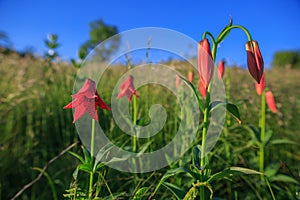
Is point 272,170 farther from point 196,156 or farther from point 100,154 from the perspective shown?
point 100,154

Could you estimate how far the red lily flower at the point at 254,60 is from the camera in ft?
2.24

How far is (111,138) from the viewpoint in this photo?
1.35 meters

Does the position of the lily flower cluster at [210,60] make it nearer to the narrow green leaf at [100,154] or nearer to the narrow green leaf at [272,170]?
the narrow green leaf at [100,154]

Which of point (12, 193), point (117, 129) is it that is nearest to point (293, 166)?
point (117, 129)

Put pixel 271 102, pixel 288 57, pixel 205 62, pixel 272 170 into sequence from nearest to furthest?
pixel 205 62
pixel 272 170
pixel 271 102
pixel 288 57

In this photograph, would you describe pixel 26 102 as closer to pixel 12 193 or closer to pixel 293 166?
pixel 12 193

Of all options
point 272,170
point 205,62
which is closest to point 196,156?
point 205,62

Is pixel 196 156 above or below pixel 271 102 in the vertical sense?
below

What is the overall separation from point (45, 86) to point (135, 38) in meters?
1.31

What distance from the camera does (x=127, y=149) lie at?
0.99 metres

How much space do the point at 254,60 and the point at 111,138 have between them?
34.7 inches

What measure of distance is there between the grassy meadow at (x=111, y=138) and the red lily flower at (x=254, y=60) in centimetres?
32

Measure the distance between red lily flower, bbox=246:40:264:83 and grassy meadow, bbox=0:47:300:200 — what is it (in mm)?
315

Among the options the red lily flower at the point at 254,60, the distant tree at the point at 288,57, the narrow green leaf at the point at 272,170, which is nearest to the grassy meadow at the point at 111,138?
the narrow green leaf at the point at 272,170
